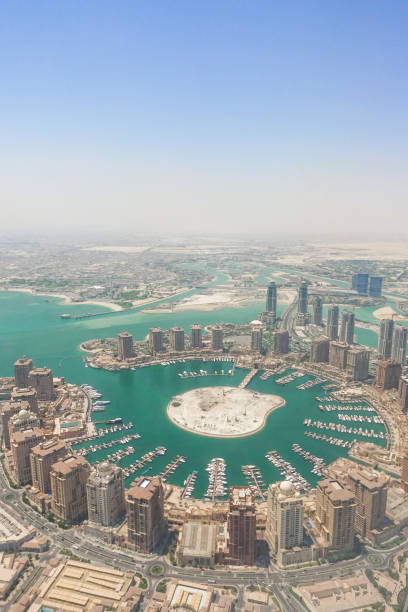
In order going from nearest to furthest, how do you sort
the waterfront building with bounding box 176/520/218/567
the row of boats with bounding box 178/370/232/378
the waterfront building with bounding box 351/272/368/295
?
the waterfront building with bounding box 176/520/218/567 < the row of boats with bounding box 178/370/232/378 < the waterfront building with bounding box 351/272/368/295

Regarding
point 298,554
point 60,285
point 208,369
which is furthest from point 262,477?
point 60,285

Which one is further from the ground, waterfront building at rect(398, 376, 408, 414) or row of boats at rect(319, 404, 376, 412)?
waterfront building at rect(398, 376, 408, 414)

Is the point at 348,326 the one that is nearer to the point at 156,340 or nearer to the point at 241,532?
the point at 156,340

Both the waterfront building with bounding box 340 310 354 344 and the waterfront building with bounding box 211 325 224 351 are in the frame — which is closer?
the waterfront building with bounding box 211 325 224 351

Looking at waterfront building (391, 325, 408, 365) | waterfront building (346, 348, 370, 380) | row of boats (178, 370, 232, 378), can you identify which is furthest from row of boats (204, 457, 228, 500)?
waterfront building (391, 325, 408, 365)

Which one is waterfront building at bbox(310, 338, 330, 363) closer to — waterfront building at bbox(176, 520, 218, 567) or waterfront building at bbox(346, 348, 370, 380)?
waterfront building at bbox(346, 348, 370, 380)

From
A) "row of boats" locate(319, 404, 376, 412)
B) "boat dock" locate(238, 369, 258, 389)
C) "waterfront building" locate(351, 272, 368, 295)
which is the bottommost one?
"row of boats" locate(319, 404, 376, 412)
